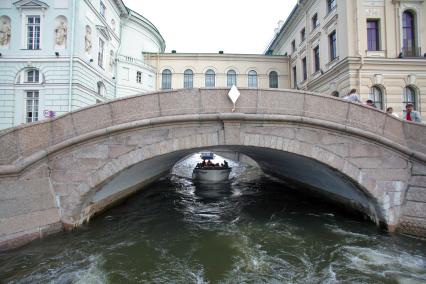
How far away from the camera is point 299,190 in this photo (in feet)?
42.6

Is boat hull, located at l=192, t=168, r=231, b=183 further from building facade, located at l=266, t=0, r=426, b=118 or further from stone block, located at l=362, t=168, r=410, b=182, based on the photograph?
stone block, located at l=362, t=168, r=410, b=182

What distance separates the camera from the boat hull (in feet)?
56.0

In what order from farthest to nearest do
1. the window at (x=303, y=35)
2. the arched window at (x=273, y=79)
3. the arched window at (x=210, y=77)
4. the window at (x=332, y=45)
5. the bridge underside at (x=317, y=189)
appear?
the arched window at (x=210, y=77), the arched window at (x=273, y=79), the window at (x=303, y=35), the window at (x=332, y=45), the bridge underside at (x=317, y=189)

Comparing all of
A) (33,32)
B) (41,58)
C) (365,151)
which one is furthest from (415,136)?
(33,32)

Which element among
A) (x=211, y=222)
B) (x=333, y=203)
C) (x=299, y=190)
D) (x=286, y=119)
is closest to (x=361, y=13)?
(x=299, y=190)

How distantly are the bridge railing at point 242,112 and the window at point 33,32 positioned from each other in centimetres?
1775

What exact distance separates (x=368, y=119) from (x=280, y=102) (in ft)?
6.85

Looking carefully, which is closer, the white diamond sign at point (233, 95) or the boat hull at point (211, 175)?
the white diamond sign at point (233, 95)

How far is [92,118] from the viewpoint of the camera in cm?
647

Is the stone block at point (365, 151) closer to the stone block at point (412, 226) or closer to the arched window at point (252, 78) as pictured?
the stone block at point (412, 226)

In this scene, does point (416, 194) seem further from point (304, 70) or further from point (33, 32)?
point (33, 32)

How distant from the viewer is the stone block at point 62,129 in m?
6.30

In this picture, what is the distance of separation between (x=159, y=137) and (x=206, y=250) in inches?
104

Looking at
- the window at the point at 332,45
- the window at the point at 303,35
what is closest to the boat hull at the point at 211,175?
the window at the point at 332,45
